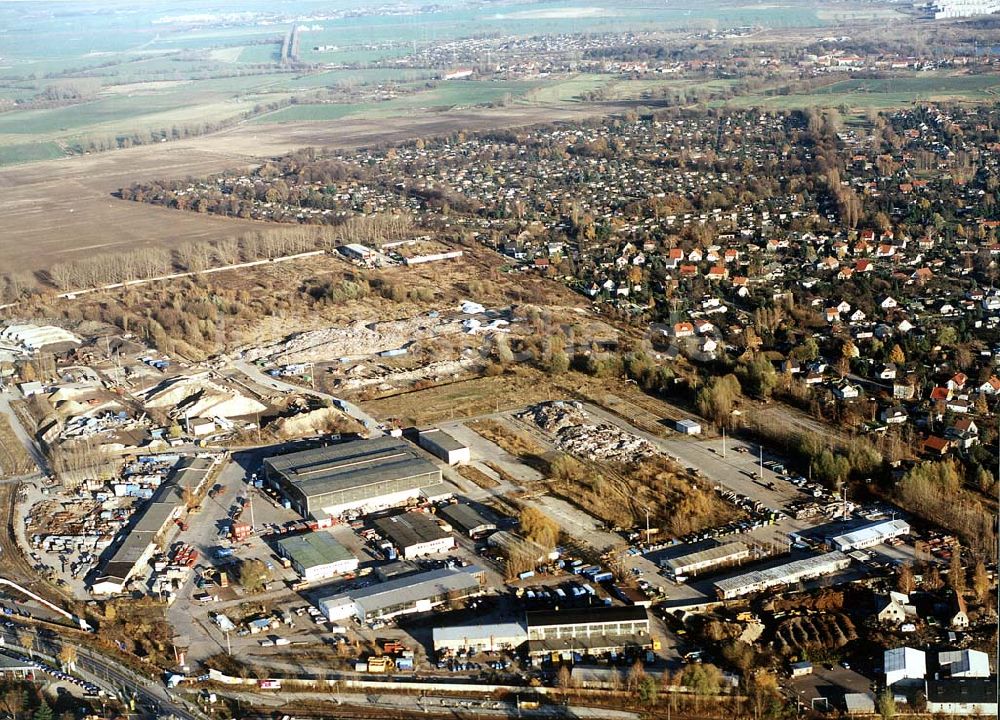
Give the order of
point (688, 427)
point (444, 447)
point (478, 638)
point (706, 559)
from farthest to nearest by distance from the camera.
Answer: point (688, 427)
point (444, 447)
point (706, 559)
point (478, 638)

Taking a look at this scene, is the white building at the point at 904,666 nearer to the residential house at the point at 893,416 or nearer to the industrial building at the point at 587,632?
the industrial building at the point at 587,632

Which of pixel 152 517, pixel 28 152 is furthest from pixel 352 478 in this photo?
pixel 28 152

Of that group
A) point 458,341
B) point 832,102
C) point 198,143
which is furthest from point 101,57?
point 458,341

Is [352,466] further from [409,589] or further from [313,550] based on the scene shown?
[409,589]

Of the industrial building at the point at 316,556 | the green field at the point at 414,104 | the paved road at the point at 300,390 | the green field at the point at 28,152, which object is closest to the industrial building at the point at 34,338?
the paved road at the point at 300,390

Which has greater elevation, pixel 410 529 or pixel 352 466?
pixel 352 466

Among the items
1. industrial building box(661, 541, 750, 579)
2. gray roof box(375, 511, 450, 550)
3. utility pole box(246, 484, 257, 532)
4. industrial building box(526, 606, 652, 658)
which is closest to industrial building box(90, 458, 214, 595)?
utility pole box(246, 484, 257, 532)
